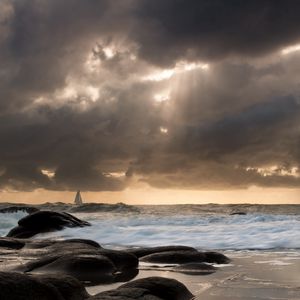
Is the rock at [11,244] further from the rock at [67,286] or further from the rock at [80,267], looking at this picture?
the rock at [67,286]

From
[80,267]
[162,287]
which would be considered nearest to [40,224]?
[80,267]

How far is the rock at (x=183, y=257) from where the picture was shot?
9148 mm

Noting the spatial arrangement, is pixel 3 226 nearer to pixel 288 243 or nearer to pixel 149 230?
pixel 149 230

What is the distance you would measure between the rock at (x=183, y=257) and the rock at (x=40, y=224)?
10348 mm

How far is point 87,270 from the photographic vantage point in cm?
750

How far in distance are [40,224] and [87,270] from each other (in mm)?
12471

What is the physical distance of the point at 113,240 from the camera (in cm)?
1658

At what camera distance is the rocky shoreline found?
15.8 feet

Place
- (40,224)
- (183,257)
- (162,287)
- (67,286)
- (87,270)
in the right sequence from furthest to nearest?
(40,224), (183,257), (87,270), (162,287), (67,286)

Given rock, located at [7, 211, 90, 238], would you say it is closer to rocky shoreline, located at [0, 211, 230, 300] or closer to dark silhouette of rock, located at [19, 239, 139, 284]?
rocky shoreline, located at [0, 211, 230, 300]

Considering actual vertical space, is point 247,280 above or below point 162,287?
below

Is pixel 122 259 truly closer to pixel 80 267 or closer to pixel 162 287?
pixel 80 267

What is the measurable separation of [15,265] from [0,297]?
169 inches

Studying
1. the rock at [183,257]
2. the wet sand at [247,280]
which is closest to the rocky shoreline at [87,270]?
the rock at [183,257]
